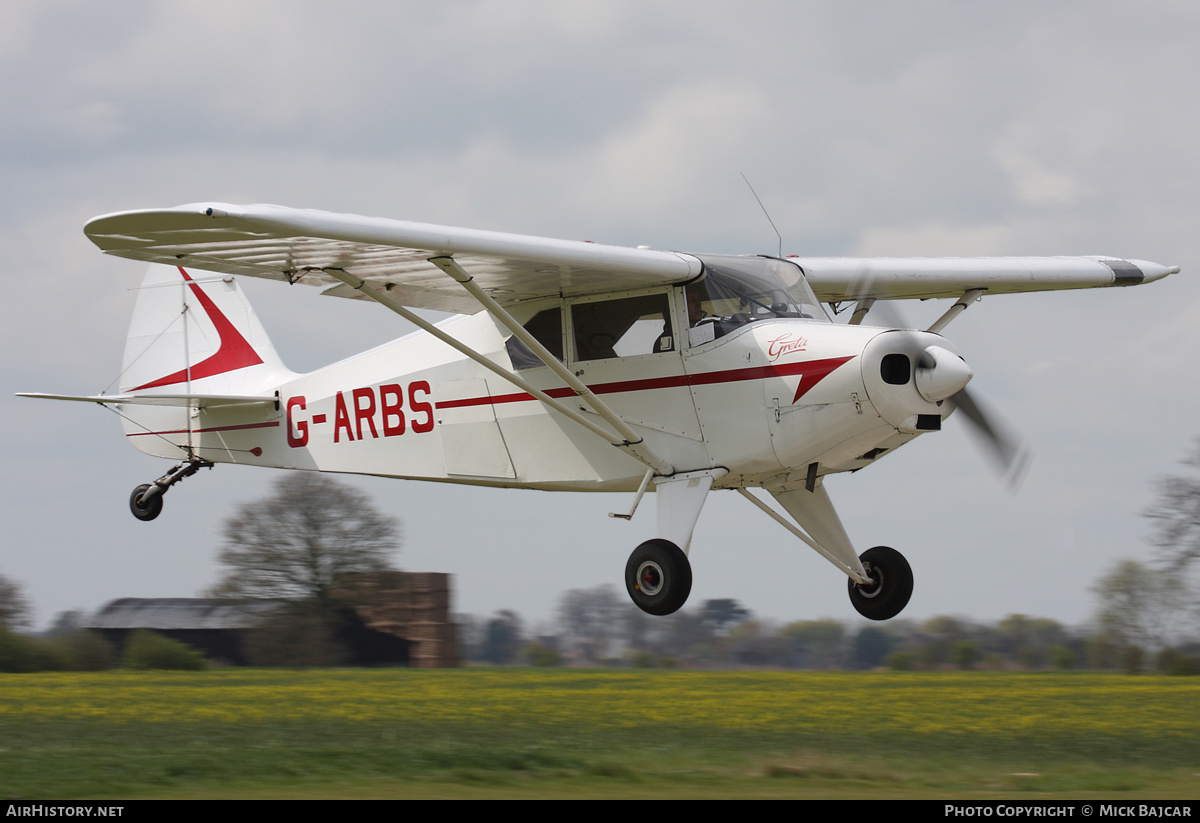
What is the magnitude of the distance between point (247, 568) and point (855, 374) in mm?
17893

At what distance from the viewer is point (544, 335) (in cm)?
1202

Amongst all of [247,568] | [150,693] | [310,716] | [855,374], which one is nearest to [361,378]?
[310,716]

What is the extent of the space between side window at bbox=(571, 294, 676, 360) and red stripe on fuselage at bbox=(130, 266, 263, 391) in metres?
5.69

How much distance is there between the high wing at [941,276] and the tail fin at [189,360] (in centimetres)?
645

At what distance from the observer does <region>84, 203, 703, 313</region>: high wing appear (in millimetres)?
9383

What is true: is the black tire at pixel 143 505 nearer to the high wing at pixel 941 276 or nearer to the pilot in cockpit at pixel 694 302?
the pilot in cockpit at pixel 694 302

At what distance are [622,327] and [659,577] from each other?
233cm

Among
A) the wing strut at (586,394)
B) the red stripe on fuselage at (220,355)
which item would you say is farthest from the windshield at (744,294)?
the red stripe on fuselage at (220,355)

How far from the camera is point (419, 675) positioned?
1788 centimetres

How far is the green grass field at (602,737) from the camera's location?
8172 mm

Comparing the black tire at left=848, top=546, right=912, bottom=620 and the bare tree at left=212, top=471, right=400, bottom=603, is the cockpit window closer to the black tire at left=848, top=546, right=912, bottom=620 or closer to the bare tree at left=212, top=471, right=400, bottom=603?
the black tire at left=848, top=546, right=912, bottom=620

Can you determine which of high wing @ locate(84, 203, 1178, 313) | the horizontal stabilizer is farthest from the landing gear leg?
high wing @ locate(84, 203, 1178, 313)

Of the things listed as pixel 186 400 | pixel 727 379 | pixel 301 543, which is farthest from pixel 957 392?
pixel 301 543

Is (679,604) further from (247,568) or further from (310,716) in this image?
(247,568)
